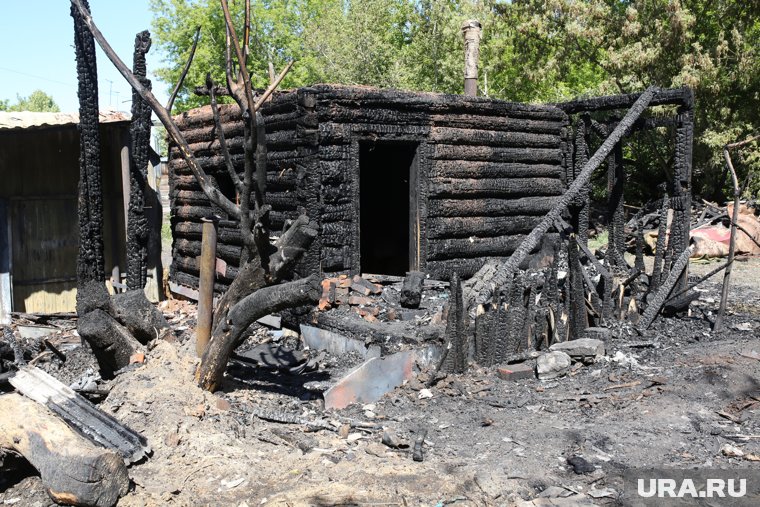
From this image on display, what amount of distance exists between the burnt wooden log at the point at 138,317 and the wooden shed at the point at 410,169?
7.23ft

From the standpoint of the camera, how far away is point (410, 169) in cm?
992

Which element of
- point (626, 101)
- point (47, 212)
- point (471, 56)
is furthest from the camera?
point (471, 56)

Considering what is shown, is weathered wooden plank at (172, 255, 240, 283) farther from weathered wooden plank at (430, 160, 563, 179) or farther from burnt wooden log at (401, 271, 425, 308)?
weathered wooden plank at (430, 160, 563, 179)

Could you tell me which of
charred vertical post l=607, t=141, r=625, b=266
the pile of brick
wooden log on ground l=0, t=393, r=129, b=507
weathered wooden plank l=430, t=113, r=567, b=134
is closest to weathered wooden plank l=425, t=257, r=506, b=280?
the pile of brick

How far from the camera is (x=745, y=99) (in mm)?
19281

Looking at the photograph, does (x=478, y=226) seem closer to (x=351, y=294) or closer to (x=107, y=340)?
(x=351, y=294)

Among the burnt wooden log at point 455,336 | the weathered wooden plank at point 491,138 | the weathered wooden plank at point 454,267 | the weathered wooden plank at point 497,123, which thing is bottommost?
the burnt wooden log at point 455,336

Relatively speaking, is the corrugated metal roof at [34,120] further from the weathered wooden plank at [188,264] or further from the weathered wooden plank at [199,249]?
the weathered wooden plank at [188,264]

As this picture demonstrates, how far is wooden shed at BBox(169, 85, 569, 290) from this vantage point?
29.1 ft

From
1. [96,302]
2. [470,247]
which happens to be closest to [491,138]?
[470,247]

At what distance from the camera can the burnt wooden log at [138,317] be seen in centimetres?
707

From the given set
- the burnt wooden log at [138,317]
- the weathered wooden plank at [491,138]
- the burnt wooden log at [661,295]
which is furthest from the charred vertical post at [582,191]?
the burnt wooden log at [138,317]

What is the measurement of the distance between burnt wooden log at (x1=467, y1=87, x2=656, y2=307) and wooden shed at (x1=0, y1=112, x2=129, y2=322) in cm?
621

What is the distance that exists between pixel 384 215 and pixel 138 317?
7.53 m
